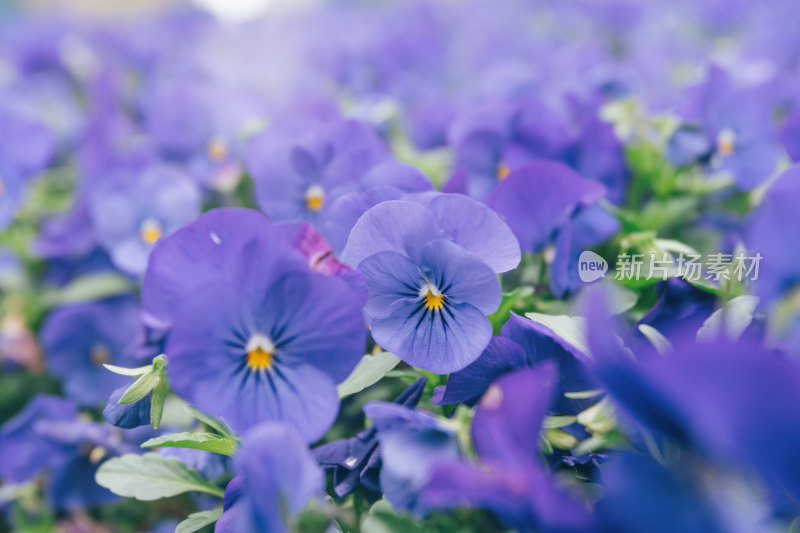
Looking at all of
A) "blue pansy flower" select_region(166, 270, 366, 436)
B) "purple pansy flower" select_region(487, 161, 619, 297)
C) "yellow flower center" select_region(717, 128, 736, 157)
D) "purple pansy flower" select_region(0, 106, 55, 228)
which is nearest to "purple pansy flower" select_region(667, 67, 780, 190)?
"yellow flower center" select_region(717, 128, 736, 157)

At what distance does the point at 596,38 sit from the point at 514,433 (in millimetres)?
2055

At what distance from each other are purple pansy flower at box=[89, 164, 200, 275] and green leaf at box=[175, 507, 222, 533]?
426 millimetres

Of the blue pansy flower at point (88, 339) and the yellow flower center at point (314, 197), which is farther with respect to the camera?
the blue pansy flower at point (88, 339)

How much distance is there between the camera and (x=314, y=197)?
79 cm

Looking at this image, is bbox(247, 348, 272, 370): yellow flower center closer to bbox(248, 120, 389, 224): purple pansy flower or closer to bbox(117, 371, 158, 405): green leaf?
bbox(117, 371, 158, 405): green leaf

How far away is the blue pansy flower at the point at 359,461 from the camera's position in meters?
0.53

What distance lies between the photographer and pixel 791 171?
0.55m

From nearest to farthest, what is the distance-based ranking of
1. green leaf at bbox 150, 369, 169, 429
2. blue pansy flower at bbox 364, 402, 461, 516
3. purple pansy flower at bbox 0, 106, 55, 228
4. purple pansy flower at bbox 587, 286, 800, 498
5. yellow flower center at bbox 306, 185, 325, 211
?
1. purple pansy flower at bbox 587, 286, 800, 498
2. blue pansy flower at bbox 364, 402, 461, 516
3. green leaf at bbox 150, 369, 169, 429
4. yellow flower center at bbox 306, 185, 325, 211
5. purple pansy flower at bbox 0, 106, 55, 228

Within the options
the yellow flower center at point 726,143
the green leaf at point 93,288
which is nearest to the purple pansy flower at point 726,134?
the yellow flower center at point 726,143

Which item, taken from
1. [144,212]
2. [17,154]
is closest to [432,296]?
[144,212]

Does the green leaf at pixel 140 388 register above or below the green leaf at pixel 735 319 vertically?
below

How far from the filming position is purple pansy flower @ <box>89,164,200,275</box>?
896 millimetres

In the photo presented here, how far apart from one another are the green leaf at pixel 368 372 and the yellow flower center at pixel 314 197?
27cm

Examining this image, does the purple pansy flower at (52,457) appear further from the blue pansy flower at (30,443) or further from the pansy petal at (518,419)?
the pansy petal at (518,419)
